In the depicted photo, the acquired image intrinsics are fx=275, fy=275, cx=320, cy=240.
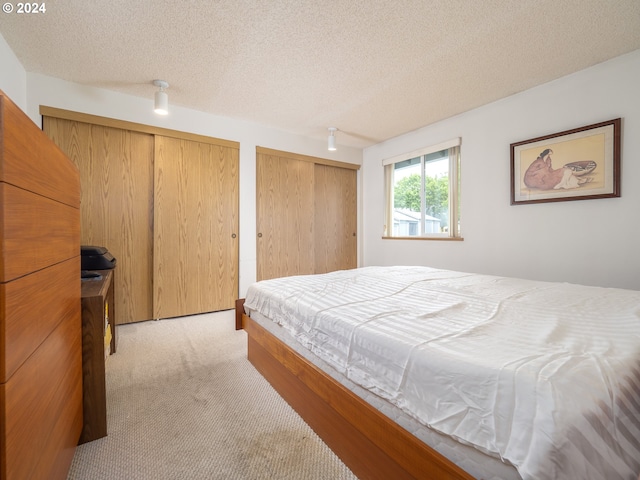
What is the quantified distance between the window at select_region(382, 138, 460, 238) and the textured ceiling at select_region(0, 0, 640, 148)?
0.73 m

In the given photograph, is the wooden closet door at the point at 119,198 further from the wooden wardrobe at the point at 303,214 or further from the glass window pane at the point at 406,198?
the glass window pane at the point at 406,198

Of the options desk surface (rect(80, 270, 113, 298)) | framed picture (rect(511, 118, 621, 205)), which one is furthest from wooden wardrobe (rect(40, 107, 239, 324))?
framed picture (rect(511, 118, 621, 205))

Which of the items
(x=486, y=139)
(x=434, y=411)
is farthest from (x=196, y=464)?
(x=486, y=139)

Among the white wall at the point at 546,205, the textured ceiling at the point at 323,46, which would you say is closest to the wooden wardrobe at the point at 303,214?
the textured ceiling at the point at 323,46

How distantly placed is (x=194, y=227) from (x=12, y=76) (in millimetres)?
1840

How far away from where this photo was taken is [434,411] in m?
0.77

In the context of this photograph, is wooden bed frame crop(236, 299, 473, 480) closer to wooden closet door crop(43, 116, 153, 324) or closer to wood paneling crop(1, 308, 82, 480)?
wood paneling crop(1, 308, 82, 480)

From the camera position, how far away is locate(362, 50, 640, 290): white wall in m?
2.18

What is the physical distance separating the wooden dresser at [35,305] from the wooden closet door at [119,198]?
2.02 meters

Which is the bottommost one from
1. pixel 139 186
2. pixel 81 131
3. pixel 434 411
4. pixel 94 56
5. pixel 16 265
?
pixel 434 411

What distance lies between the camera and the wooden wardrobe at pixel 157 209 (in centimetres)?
274

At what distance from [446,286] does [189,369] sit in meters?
1.88

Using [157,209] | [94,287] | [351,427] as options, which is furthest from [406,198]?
[94,287]

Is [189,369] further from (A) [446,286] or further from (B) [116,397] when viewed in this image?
(A) [446,286]
